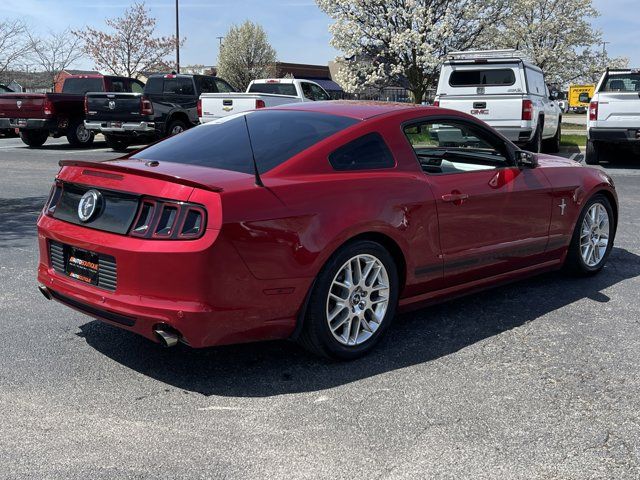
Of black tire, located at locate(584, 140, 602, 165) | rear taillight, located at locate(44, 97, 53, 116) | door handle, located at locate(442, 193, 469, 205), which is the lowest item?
black tire, located at locate(584, 140, 602, 165)

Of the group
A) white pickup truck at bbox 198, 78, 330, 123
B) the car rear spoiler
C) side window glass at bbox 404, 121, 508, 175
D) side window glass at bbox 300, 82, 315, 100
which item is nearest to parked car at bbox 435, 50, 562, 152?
white pickup truck at bbox 198, 78, 330, 123

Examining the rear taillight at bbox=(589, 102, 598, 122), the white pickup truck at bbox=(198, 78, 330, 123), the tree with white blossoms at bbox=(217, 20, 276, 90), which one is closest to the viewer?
the rear taillight at bbox=(589, 102, 598, 122)

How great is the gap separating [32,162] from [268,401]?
13.6m

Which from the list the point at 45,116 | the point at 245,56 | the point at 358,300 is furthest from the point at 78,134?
the point at 245,56

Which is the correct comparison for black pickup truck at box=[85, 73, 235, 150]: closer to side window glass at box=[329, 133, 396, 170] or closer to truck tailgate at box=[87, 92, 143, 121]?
truck tailgate at box=[87, 92, 143, 121]

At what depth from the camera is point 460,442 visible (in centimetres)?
311

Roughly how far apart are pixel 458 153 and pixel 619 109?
9680 mm

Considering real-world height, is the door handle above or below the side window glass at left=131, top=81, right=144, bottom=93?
below

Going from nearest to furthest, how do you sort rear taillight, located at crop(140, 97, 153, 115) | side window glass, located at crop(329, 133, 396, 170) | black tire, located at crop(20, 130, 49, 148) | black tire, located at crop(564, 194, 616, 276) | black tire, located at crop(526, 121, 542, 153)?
side window glass, located at crop(329, 133, 396, 170) < black tire, located at crop(564, 194, 616, 276) < black tire, located at crop(526, 121, 542, 153) < rear taillight, located at crop(140, 97, 153, 115) < black tire, located at crop(20, 130, 49, 148)

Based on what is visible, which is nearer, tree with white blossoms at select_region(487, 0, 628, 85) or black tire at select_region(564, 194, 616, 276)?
black tire at select_region(564, 194, 616, 276)

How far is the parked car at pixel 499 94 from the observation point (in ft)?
46.4

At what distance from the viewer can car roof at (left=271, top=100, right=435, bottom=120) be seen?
14.7 ft

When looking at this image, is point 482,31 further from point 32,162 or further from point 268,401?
point 268,401

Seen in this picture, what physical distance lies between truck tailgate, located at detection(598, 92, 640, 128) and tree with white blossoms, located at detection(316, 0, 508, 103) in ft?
46.4
